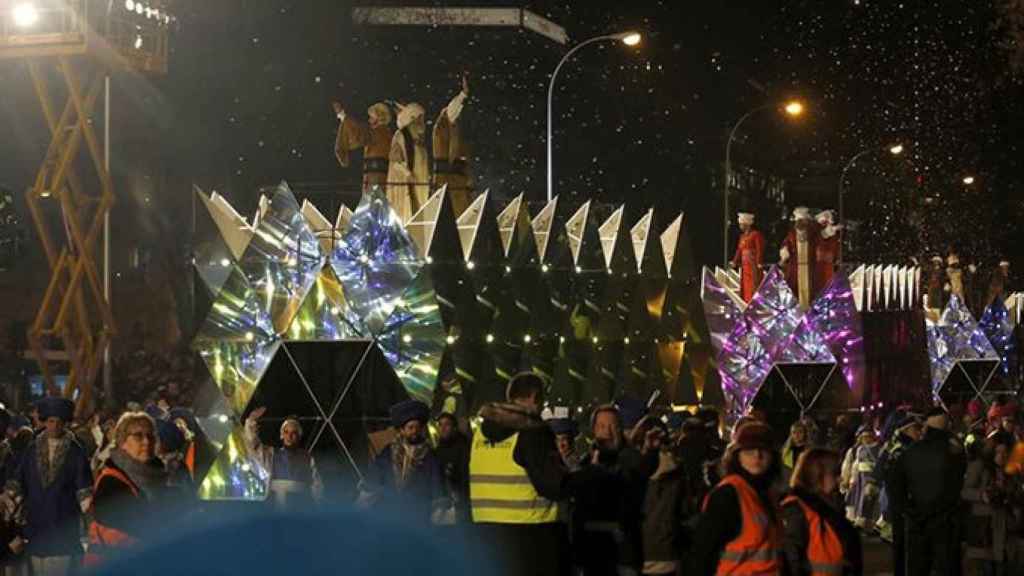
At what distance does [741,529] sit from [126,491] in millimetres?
4387

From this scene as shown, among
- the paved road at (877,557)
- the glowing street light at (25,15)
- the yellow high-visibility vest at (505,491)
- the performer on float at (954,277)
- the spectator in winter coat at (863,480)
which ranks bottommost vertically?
the paved road at (877,557)

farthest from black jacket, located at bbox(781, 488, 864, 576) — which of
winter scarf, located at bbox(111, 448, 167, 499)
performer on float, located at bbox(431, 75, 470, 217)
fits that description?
performer on float, located at bbox(431, 75, 470, 217)

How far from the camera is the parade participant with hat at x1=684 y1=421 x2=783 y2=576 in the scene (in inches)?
385

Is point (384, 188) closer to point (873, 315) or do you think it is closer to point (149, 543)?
point (873, 315)

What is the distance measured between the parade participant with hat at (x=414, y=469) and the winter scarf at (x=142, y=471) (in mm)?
3056

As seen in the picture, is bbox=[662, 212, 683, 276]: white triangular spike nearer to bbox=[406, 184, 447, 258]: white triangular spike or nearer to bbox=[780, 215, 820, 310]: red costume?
bbox=[780, 215, 820, 310]: red costume

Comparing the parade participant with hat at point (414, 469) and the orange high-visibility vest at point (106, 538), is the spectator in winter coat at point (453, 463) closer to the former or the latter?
the parade participant with hat at point (414, 469)

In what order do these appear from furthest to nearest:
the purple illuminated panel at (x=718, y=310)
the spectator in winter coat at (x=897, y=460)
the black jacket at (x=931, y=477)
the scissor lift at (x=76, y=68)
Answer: the purple illuminated panel at (x=718, y=310), the scissor lift at (x=76, y=68), the spectator in winter coat at (x=897, y=460), the black jacket at (x=931, y=477)

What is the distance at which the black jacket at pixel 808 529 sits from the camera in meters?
10.5

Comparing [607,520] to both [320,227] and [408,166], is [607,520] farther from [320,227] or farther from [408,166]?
[408,166]

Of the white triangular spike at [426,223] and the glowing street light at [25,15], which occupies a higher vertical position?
the glowing street light at [25,15]

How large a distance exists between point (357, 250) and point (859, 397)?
11987mm

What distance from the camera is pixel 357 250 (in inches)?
934

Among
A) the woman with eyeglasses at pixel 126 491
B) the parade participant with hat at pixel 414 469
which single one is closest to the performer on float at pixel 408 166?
the parade participant with hat at pixel 414 469
